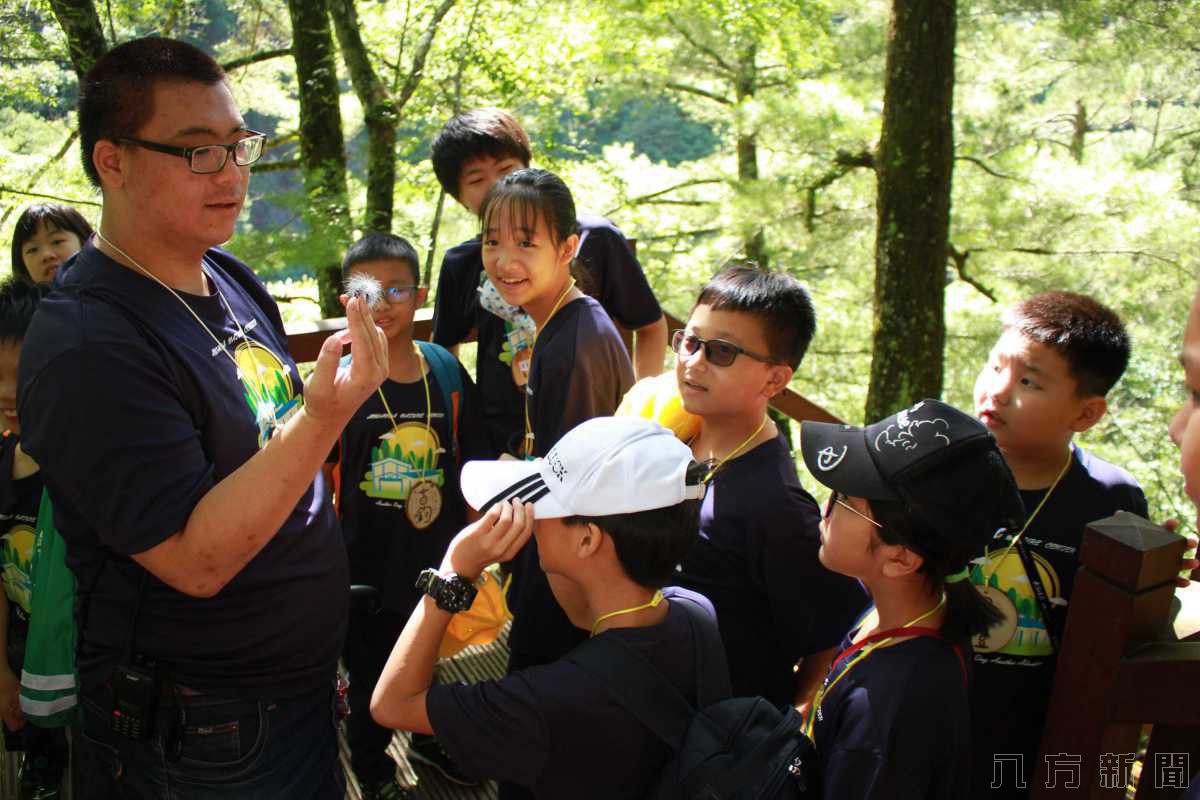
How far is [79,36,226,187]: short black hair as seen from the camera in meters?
1.65

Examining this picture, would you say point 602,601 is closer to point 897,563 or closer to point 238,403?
point 897,563

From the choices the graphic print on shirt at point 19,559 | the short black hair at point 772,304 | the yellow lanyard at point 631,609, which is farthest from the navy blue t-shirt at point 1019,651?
the graphic print on shirt at point 19,559

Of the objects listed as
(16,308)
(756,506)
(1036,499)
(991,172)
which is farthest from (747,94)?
(756,506)

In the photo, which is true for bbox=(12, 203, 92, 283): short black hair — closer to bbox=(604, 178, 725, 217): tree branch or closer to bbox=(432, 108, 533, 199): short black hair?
bbox=(432, 108, 533, 199): short black hair

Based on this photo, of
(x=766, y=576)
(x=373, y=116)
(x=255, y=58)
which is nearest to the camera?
(x=766, y=576)

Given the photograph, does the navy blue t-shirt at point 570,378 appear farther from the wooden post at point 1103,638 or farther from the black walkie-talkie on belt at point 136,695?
the wooden post at point 1103,638

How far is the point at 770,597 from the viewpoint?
6.50ft

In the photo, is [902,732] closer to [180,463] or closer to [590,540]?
[590,540]

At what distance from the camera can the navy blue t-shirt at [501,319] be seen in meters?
2.86

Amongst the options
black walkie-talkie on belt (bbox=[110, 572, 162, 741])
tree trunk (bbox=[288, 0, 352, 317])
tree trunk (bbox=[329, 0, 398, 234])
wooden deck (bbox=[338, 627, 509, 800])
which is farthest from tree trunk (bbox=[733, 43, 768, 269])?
black walkie-talkie on belt (bbox=[110, 572, 162, 741])

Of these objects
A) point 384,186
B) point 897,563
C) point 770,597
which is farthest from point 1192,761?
point 384,186

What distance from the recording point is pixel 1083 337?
221 centimetres

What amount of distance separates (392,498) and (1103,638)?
190cm

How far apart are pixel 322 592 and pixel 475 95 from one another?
24.2ft
